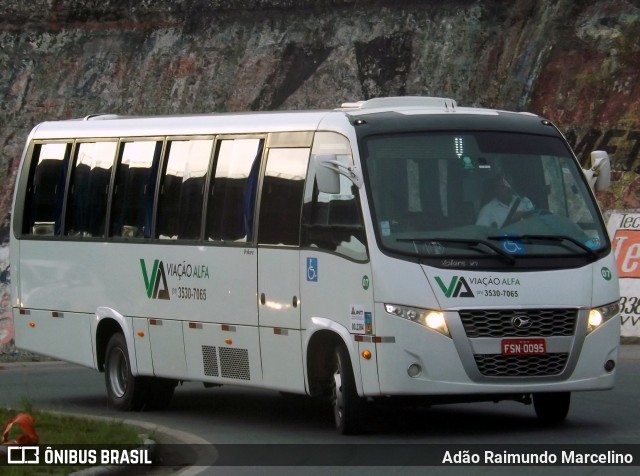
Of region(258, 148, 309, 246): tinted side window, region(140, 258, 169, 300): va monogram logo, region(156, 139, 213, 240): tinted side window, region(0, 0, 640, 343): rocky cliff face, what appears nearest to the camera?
region(258, 148, 309, 246): tinted side window

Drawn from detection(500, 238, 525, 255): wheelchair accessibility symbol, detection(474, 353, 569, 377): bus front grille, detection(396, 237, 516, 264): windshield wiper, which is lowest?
detection(474, 353, 569, 377): bus front grille

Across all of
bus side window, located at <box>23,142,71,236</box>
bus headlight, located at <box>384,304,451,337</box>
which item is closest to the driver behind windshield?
bus headlight, located at <box>384,304,451,337</box>

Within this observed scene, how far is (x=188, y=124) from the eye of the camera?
16.4 meters

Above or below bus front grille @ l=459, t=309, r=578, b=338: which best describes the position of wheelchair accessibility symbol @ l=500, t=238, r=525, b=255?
above

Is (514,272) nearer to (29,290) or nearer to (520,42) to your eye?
(29,290)

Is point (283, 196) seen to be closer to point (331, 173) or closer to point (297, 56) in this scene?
point (331, 173)

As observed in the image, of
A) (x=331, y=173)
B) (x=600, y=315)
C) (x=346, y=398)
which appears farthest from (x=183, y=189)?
(x=600, y=315)

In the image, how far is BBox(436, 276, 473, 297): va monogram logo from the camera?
1291 cm

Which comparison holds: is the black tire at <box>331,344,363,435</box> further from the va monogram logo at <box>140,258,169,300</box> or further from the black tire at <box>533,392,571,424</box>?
the va monogram logo at <box>140,258,169,300</box>

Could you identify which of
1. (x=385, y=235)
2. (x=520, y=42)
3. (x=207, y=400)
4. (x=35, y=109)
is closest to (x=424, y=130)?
(x=385, y=235)

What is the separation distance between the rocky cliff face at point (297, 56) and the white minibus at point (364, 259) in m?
12.8

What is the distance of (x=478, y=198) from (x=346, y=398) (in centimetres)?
191

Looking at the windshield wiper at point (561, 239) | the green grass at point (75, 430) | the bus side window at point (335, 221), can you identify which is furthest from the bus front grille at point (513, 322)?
the green grass at point (75, 430)

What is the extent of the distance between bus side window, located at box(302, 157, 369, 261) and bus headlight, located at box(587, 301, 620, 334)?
71.9 inches
